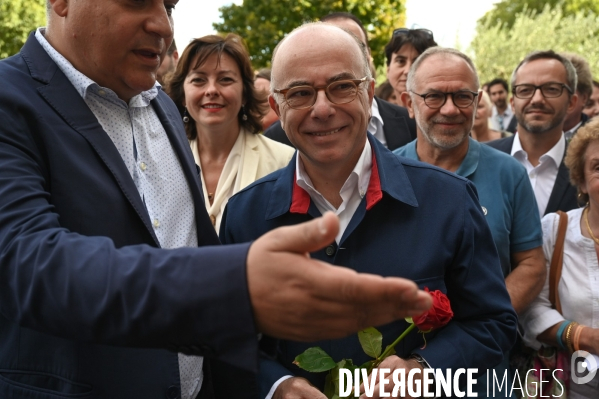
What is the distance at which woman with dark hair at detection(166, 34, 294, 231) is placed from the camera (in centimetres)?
487

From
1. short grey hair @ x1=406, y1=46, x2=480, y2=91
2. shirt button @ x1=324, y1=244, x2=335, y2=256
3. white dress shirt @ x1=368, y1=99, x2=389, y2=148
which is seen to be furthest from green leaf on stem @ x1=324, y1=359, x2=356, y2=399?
white dress shirt @ x1=368, y1=99, x2=389, y2=148

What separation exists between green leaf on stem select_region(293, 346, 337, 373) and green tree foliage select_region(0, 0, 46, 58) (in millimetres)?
22021

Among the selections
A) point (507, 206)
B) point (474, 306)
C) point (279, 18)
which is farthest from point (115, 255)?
point (279, 18)

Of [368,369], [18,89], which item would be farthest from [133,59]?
[368,369]

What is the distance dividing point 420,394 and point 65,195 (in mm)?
1547

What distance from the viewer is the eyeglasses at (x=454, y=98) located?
14.4 ft

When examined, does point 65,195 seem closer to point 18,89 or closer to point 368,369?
point 18,89

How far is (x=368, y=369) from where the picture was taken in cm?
257

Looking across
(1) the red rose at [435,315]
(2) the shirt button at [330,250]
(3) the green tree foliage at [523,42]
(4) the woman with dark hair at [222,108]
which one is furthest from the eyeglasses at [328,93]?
(3) the green tree foliage at [523,42]

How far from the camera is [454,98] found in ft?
14.5

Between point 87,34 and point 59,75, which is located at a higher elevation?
point 87,34

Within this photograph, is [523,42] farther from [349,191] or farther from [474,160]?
[349,191]

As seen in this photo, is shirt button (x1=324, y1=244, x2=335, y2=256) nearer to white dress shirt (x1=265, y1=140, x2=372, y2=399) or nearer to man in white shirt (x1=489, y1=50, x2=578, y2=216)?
white dress shirt (x1=265, y1=140, x2=372, y2=399)

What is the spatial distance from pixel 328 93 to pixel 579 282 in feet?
6.92
